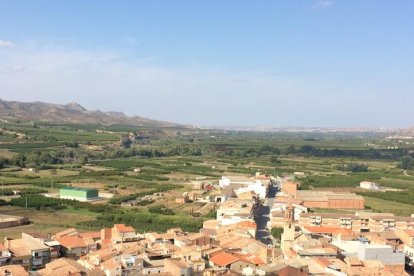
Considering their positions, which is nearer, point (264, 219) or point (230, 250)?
point (230, 250)

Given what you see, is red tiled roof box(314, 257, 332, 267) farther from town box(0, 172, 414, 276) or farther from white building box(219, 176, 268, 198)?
white building box(219, 176, 268, 198)

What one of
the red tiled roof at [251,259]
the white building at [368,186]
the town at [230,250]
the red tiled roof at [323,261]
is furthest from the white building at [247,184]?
the red tiled roof at [323,261]

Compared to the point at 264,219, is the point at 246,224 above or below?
above

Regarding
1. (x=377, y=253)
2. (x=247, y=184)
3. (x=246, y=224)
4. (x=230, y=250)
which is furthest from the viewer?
(x=247, y=184)

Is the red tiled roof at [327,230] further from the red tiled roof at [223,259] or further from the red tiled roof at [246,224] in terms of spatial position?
the red tiled roof at [223,259]

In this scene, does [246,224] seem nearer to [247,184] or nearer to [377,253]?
[377,253]

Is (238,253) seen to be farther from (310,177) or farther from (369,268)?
(310,177)

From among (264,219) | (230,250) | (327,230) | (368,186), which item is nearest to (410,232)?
(327,230)

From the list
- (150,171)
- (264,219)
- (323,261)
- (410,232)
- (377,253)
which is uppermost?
(323,261)
